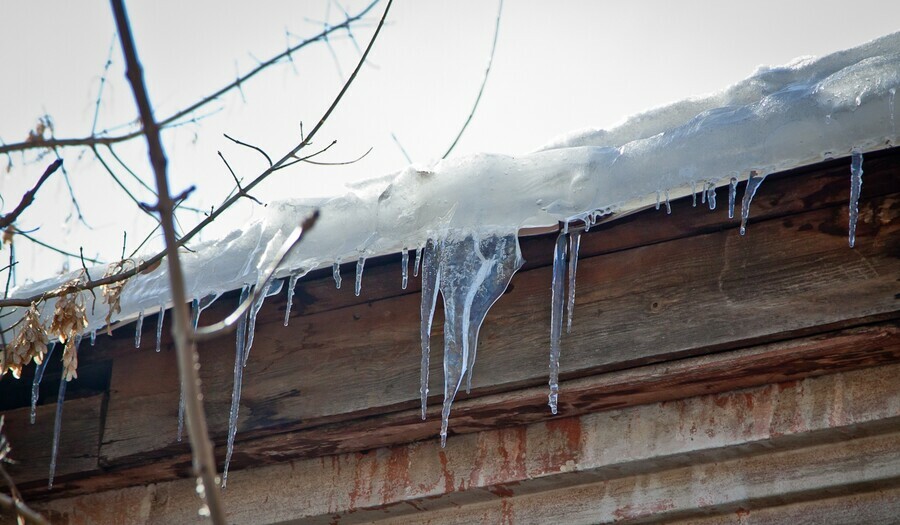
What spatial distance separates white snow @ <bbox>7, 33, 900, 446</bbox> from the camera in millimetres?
1886

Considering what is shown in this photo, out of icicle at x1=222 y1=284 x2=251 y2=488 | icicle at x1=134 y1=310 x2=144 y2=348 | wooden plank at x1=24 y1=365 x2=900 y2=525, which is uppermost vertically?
icicle at x1=134 y1=310 x2=144 y2=348

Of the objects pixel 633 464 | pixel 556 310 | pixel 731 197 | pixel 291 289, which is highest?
pixel 731 197

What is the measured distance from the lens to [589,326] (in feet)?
7.39

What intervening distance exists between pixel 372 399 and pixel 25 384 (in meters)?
1.25

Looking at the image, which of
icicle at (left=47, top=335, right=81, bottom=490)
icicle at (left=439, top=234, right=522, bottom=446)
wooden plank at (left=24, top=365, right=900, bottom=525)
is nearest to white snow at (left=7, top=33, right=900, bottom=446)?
icicle at (left=439, top=234, right=522, bottom=446)

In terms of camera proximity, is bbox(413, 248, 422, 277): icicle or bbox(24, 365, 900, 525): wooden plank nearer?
bbox(24, 365, 900, 525): wooden plank

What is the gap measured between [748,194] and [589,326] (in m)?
0.48

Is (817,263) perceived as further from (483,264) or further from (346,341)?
(346,341)

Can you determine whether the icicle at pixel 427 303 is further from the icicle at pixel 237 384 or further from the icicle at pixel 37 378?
the icicle at pixel 37 378

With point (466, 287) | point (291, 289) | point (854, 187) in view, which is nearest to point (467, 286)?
point (466, 287)

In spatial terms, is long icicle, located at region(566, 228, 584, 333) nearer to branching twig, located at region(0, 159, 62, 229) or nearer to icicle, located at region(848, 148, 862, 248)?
icicle, located at region(848, 148, 862, 248)

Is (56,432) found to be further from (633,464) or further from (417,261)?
(633,464)

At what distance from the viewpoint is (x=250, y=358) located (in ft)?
8.58

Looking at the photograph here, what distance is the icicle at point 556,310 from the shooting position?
2197mm
